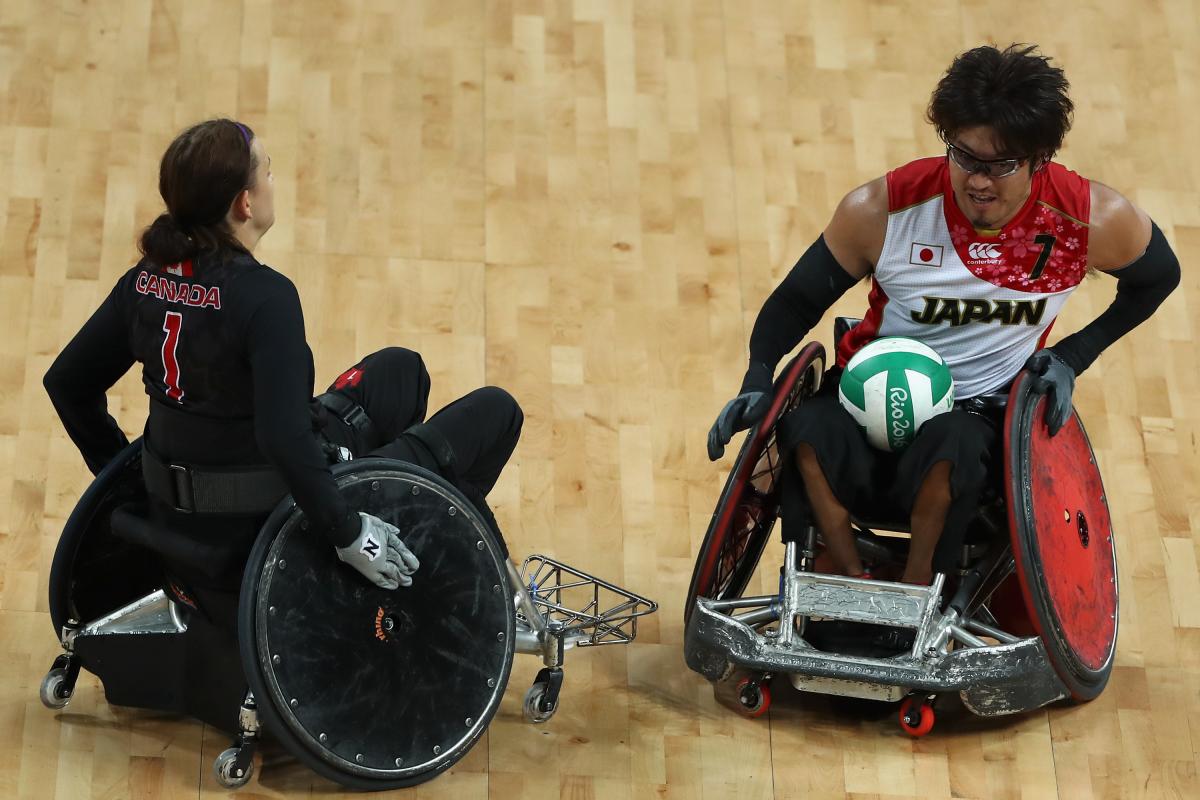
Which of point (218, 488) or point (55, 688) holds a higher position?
point (218, 488)

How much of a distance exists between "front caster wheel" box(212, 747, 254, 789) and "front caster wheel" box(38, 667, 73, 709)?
47 centimetres

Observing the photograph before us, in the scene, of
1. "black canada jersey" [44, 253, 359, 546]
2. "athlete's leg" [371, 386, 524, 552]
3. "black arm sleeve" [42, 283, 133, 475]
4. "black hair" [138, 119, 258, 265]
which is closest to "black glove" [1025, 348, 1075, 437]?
"athlete's leg" [371, 386, 524, 552]

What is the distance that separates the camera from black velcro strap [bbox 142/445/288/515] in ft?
13.0

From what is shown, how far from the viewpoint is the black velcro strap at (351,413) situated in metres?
→ 4.35

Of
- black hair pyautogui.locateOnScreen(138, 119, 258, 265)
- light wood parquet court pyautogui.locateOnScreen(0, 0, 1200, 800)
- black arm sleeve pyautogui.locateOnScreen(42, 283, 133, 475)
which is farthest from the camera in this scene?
light wood parquet court pyautogui.locateOnScreen(0, 0, 1200, 800)

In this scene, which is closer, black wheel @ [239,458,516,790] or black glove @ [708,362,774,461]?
black wheel @ [239,458,516,790]

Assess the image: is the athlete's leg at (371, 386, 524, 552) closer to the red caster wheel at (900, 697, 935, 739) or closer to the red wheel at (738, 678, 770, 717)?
the red wheel at (738, 678, 770, 717)

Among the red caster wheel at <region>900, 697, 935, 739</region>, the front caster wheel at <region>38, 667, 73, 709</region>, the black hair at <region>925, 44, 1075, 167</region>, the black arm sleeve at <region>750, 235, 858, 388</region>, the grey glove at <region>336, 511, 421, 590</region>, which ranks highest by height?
the black hair at <region>925, 44, 1075, 167</region>

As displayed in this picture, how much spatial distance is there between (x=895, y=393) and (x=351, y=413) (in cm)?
125

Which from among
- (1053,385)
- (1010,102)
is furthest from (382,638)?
(1010,102)

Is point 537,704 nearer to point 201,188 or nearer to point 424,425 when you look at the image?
point 424,425

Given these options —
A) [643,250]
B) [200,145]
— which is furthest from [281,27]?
[200,145]

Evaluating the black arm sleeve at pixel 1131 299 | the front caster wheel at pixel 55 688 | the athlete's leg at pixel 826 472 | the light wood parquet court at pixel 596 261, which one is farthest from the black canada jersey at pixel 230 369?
the black arm sleeve at pixel 1131 299

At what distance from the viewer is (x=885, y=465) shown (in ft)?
14.7
